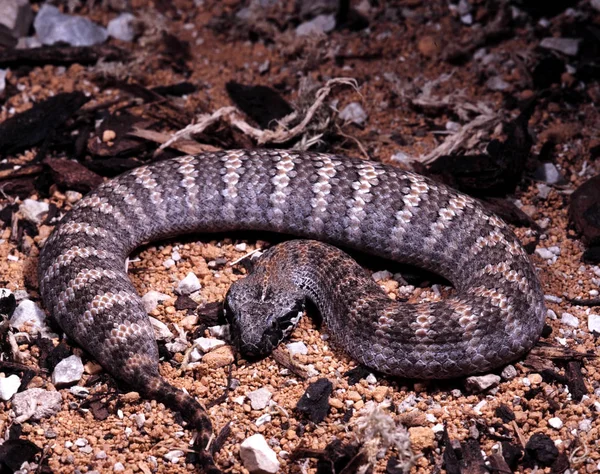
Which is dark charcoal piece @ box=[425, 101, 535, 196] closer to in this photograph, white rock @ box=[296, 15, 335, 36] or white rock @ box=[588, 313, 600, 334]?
white rock @ box=[588, 313, 600, 334]

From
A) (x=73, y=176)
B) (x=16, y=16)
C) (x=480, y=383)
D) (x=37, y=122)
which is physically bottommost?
(x=480, y=383)

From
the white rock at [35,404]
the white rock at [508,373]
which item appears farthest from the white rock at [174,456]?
the white rock at [508,373]

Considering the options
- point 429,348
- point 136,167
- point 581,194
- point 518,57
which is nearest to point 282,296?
point 429,348

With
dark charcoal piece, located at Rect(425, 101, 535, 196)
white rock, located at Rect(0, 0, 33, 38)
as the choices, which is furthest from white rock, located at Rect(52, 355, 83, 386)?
white rock, located at Rect(0, 0, 33, 38)

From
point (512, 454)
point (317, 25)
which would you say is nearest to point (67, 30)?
point (317, 25)

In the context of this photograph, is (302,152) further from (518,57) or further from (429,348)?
(518,57)

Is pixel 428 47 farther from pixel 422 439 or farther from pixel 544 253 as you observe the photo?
pixel 422 439
